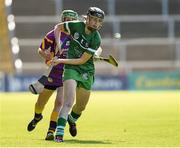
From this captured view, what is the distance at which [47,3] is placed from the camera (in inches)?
1596

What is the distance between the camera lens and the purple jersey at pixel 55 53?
11227 millimetres

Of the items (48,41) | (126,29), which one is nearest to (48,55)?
(48,41)

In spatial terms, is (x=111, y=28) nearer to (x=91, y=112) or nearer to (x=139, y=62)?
(x=139, y=62)

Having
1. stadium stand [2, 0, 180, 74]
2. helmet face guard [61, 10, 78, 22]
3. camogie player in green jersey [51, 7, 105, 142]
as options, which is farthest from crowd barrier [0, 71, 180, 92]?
camogie player in green jersey [51, 7, 105, 142]

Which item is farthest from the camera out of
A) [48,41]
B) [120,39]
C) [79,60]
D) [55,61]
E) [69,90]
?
[120,39]

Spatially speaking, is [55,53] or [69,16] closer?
[69,16]

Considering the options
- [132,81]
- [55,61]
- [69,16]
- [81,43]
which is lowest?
[132,81]

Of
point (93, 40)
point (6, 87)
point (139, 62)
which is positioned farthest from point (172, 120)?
point (139, 62)

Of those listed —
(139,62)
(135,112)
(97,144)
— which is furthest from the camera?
(139,62)

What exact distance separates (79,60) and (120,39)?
96.5 feet

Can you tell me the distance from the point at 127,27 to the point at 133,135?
2906 cm

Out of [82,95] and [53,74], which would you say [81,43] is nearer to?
[82,95]

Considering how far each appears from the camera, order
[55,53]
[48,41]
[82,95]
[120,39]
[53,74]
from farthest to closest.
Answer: [120,39] → [48,41] → [55,53] → [53,74] → [82,95]

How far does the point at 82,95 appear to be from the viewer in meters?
11.0
